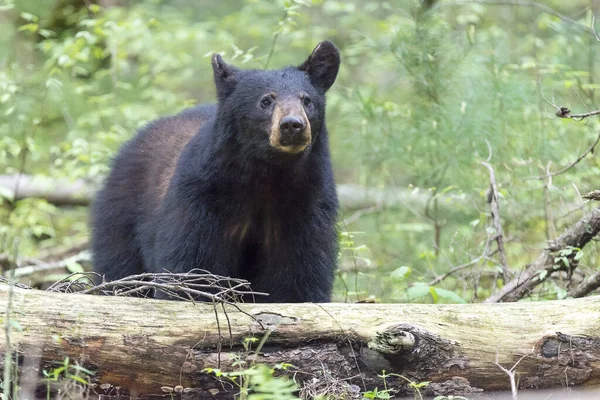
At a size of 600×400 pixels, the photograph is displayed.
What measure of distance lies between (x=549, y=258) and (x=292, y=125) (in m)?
2.36

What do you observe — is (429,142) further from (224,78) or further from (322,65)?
(224,78)

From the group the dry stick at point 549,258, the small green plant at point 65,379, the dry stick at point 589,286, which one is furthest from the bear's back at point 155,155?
the dry stick at point 589,286

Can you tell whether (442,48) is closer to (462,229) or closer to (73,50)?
(462,229)

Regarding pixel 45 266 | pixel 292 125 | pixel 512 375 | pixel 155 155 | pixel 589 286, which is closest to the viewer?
pixel 512 375

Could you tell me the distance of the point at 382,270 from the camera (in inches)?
309

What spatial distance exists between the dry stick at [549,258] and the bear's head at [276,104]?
6.31 ft

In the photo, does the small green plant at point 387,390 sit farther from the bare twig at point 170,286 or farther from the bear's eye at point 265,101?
the bear's eye at point 265,101

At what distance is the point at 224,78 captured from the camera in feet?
17.5

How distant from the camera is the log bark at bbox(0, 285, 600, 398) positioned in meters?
3.78

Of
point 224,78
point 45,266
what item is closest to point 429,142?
point 224,78

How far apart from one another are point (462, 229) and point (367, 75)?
24.6 ft

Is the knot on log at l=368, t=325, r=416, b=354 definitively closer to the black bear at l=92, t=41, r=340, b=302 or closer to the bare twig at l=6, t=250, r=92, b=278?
the black bear at l=92, t=41, r=340, b=302

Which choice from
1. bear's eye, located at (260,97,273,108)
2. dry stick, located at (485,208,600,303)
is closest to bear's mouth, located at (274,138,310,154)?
bear's eye, located at (260,97,273,108)

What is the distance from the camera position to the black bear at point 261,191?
5.04 m
